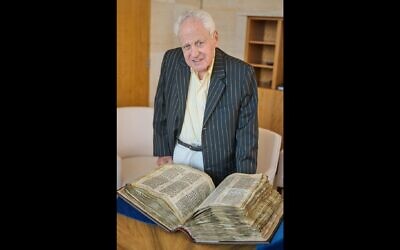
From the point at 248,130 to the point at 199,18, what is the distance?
19cm

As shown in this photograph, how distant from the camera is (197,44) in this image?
73 centimetres

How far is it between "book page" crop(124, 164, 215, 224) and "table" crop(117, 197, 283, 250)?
0.03 metres

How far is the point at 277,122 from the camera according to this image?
0.76 metres

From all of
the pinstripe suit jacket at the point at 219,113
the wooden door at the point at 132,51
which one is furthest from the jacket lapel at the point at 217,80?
the wooden door at the point at 132,51

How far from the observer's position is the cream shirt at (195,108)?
0.74 metres

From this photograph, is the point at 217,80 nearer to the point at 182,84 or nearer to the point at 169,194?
the point at 182,84

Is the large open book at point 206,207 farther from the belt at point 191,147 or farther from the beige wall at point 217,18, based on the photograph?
the beige wall at point 217,18

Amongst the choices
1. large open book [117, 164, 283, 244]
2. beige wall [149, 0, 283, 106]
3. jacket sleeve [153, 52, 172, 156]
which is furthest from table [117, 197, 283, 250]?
beige wall [149, 0, 283, 106]

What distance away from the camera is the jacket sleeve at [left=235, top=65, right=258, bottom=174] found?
74 centimetres

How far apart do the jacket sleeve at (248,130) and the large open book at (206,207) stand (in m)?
0.04
